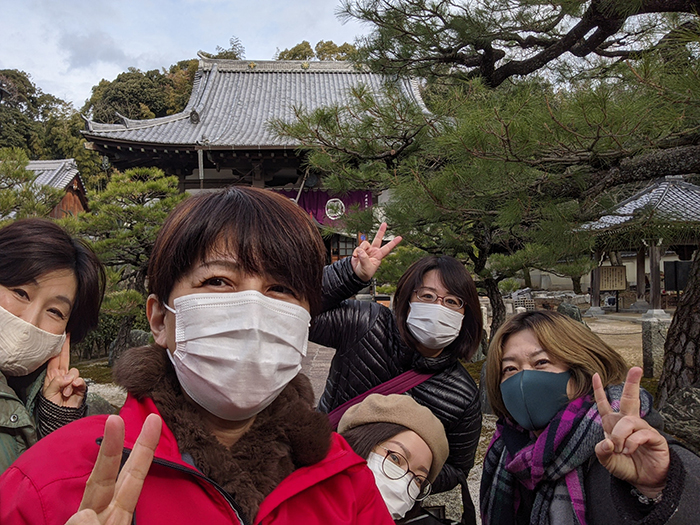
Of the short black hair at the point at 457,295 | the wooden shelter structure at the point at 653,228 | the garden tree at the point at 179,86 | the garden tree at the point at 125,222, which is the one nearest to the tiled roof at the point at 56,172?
the garden tree at the point at 179,86

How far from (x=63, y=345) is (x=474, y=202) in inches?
105

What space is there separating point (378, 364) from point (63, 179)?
1641 cm

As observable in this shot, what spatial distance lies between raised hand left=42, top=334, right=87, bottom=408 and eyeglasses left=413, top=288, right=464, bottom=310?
1.34 metres

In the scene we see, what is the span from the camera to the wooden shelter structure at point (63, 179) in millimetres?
14719

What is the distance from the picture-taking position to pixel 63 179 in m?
15.0

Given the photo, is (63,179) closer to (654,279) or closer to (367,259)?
(367,259)

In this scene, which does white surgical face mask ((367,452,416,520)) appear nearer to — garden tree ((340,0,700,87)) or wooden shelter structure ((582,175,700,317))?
wooden shelter structure ((582,175,700,317))

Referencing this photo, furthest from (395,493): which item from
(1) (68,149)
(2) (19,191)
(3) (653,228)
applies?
(1) (68,149)

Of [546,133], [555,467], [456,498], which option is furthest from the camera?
[456,498]

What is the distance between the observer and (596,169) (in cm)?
314

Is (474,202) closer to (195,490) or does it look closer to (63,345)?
(63,345)

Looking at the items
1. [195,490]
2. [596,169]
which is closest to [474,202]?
[596,169]

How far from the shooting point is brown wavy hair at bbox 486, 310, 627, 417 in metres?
1.51

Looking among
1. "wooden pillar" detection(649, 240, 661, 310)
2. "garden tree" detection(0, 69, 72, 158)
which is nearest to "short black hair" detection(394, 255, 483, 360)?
"wooden pillar" detection(649, 240, 661, 310)
